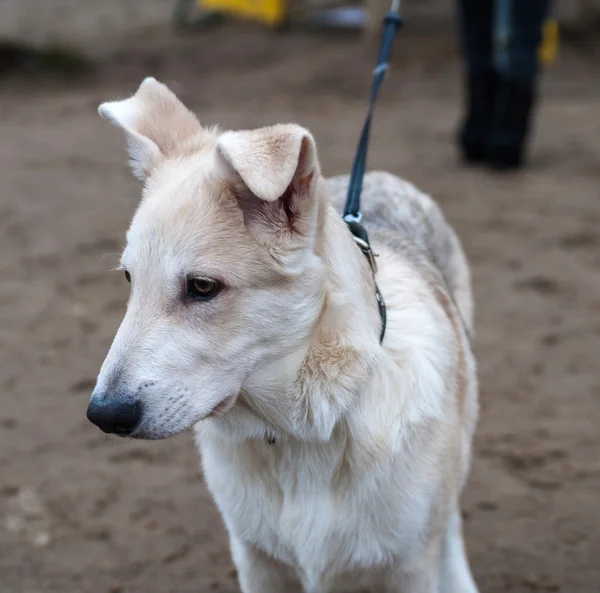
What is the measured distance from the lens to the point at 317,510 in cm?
271

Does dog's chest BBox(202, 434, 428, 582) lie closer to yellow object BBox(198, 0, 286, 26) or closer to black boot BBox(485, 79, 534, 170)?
black boot BBox(485, 79, 534, 170)

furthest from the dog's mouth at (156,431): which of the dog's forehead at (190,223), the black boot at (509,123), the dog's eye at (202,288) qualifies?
the black boot at (509,123)

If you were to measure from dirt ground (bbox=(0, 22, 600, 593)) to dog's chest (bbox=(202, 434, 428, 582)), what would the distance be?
37.5 inches

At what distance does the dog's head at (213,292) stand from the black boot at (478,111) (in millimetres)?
5888

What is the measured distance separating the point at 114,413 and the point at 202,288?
383 millimetres

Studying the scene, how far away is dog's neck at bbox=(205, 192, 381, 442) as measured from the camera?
2.54 meters

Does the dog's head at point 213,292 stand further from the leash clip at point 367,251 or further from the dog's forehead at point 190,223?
the leash clip at point 367,251

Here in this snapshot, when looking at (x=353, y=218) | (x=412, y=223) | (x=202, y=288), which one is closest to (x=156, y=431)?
(x=202, y=288)

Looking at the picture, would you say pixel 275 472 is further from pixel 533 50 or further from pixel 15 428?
pixel 533 50

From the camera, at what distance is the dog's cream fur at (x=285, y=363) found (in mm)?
2408

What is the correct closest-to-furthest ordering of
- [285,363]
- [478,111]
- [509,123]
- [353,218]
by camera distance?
[285,363], [353,218], [509,123], [478,111]

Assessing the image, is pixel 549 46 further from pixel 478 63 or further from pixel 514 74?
pixel 514 74

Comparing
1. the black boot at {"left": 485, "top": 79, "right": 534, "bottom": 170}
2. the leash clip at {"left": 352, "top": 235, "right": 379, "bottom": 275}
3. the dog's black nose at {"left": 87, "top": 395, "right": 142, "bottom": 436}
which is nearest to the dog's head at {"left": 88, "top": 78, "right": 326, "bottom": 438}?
the dog's black nose at {"left": 87, "top": 395, "right": 142, "bottom": 436}

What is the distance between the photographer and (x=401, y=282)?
118 inches
